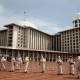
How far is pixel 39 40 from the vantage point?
90000 millimetres

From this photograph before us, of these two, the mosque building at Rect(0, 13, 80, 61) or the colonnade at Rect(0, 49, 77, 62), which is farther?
the mosque building at Rect(0, 13, 80, 61)

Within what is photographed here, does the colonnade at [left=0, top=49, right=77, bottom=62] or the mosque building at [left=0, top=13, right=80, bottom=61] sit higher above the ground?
the mosque building at [left=0, top=13, right=80, bottom=61]

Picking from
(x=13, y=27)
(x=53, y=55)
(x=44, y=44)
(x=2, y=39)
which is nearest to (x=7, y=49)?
(x=13, y=27)

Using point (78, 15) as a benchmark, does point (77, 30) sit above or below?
below

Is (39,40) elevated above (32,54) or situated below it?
above

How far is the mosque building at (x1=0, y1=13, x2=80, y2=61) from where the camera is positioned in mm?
75625

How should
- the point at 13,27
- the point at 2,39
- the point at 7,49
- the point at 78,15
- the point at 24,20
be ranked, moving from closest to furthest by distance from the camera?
the point at 7,49 → the point at 13,27 → the point at 2,39 → the point at 24,20 → the point at 78,15

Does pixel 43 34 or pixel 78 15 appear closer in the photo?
pixel 43 34

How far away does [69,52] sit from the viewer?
86.3 meters

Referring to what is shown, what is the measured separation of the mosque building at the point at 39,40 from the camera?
75.6 meters

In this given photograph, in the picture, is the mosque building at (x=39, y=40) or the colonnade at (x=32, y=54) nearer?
the colonnade at (x=32, y=54)

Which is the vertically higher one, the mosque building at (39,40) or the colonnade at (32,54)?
the mosque building at (39,40)

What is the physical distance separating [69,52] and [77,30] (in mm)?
10528

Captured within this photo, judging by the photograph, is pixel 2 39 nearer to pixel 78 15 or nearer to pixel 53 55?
pixel 53 55
